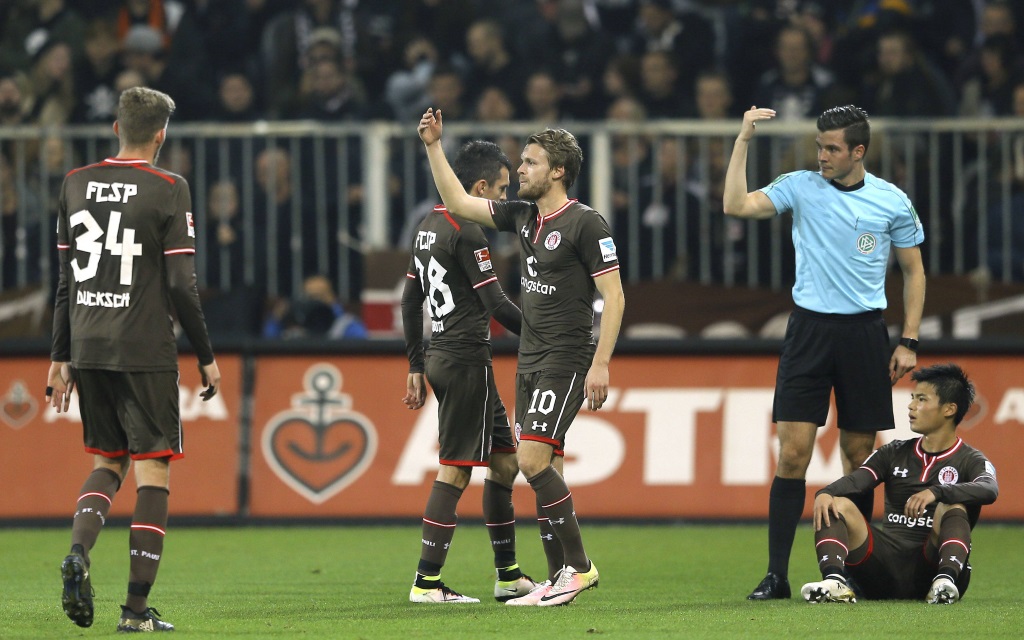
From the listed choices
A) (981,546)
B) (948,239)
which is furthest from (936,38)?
(981,546)

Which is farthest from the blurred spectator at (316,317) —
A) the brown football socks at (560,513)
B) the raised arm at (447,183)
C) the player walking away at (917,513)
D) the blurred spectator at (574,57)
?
the player walking away at (917,513)

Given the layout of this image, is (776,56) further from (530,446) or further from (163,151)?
(530,446)

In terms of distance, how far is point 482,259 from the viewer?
23.6ft

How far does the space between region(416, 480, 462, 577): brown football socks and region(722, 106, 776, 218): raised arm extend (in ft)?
6.31

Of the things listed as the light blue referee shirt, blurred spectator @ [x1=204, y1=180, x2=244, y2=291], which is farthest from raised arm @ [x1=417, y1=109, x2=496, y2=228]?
blurred spectator @ [x1=204, y1=180, x2=244, y2=291]

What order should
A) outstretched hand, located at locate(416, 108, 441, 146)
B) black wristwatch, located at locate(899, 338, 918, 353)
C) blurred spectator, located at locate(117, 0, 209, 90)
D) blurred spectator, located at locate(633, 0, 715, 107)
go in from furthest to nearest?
1. blurred spectator, located at locate(117, 0, 209, 90)
2. blurred spectator, located at locate(633, 0, 715, 107)
3. black wristwatch, located at locate(899, 338, 918, 353)
4. outstretched hand, located at locate(416, 108, 441, 146)

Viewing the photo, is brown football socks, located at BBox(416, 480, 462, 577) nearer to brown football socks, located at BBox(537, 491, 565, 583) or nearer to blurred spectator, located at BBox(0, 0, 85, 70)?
brown football socks, located at BBox(537, 491, 565, 583)

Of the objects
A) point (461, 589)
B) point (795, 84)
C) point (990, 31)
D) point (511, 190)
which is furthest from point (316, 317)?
point (990, 31)

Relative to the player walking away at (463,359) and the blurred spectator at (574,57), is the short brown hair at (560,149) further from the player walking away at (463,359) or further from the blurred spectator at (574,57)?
the blurred spectator at (574,57)

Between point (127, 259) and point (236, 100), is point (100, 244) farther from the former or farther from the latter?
point (236, 100)

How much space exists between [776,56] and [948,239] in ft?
8.45

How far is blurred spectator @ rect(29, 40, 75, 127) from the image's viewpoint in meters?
13.8

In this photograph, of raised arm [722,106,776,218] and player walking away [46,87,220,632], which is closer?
player walking away [46,87,220,632]

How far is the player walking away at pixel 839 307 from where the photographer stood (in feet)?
23.7
